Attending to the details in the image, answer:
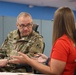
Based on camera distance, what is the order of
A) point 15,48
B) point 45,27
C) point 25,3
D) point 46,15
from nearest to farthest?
point 15,48 < point 45,27 < point 25,3 < point 46,15

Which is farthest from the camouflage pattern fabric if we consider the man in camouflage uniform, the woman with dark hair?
the woman with dark hair

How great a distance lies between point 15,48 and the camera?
200 centimetres

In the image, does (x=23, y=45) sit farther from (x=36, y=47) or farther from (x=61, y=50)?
(x=61, y=50)

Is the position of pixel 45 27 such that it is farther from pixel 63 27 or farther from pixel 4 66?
pixel 63 27

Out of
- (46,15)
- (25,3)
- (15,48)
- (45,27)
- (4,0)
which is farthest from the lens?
(46,15)

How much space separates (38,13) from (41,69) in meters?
5.83

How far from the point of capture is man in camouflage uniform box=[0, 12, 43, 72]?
1936 mm

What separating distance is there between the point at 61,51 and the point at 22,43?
2.51 ft

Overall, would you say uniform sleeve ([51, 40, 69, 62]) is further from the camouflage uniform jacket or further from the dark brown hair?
the camouflage uniform jacket

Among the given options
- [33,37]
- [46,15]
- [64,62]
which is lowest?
[64,62]

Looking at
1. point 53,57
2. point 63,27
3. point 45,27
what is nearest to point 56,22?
point 63,27

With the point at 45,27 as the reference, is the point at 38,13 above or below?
above

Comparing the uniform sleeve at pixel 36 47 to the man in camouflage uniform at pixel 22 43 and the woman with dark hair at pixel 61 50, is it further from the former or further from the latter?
the woman with dark hair at pixel 61 50

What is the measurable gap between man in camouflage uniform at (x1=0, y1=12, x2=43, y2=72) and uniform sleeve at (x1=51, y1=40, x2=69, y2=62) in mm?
622
